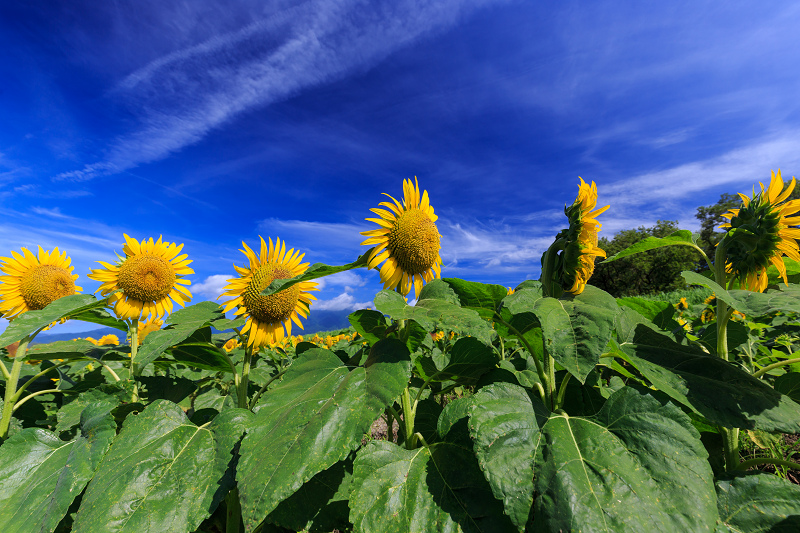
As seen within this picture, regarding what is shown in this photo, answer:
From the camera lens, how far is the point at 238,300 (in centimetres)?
264

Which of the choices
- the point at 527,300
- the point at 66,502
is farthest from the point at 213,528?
the point at 527,300

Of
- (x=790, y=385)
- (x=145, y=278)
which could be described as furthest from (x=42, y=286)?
(x=790, y=385)

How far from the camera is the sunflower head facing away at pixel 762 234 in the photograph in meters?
1.68

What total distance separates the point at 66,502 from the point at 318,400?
1274mm

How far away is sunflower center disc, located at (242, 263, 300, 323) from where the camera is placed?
2594 mm

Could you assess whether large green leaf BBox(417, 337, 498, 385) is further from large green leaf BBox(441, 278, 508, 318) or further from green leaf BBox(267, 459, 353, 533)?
green leaf BBox(267, 459, 353, 533)

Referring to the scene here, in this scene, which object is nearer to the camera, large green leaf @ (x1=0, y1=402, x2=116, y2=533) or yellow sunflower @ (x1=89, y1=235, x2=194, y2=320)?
large green leaf @ (x1=0, y1=402, x2=116, y2=533)

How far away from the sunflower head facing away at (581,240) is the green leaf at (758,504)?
36.8 inches

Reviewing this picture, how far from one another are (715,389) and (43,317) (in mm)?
3982

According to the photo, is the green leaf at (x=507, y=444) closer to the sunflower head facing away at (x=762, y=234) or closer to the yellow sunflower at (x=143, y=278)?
the sunflower head facing away at (x=762, y=234)

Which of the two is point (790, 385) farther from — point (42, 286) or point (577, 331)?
point (42, 286)

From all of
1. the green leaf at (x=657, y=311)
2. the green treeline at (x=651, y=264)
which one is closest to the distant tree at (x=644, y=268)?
the green treeline at (x=651, y=264)

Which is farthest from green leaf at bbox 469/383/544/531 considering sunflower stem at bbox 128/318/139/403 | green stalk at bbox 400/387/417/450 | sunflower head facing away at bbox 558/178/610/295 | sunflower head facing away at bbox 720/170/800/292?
sunflower stem at bbox 128/318/139/403

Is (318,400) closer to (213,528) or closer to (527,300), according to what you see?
(527,300)
